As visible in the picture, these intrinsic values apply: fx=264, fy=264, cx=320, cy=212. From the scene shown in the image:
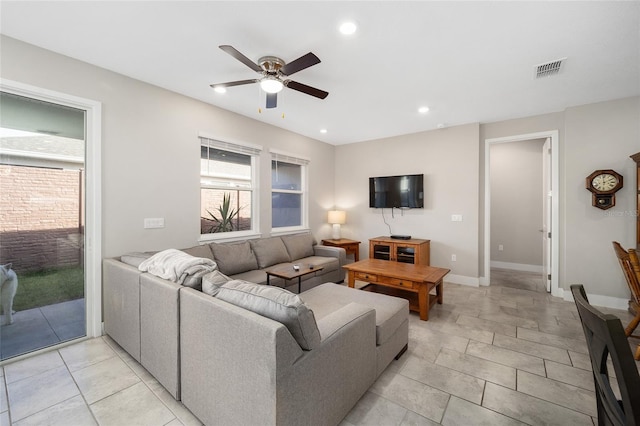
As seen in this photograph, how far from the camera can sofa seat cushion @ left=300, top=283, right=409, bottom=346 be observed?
207cm

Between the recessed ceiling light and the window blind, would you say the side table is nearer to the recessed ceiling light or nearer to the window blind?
the window blind

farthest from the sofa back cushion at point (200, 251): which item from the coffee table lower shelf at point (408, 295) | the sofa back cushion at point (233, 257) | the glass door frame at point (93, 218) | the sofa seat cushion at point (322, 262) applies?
the coffee table lower shelf at point (408, 295)

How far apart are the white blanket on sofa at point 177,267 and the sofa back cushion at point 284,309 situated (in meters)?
0.47

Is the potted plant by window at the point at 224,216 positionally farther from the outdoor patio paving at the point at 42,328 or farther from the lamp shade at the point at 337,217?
the lamp shade at the point at 337,217

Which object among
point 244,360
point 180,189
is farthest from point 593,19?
point 180,189

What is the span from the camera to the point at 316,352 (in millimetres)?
1379

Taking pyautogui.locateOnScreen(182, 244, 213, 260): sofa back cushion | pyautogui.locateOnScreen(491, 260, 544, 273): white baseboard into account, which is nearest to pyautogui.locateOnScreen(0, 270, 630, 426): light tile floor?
pyautogui.locateOnScreen(182, 244, 213, 260): sofa back cushion

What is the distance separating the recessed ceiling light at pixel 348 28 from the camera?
2.04 meters

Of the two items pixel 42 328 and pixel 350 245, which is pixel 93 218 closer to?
pixel 42 328

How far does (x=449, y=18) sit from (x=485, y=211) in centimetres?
334

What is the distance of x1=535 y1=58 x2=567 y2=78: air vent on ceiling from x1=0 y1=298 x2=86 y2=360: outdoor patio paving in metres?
5.20

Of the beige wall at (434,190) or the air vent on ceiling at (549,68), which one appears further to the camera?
the beige wall at (434,190)

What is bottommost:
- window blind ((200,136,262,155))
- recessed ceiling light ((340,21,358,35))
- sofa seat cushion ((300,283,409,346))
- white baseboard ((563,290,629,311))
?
white baseboard ((563,290,629,311))

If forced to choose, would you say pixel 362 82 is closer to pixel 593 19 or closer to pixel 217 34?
pixel 217 34
